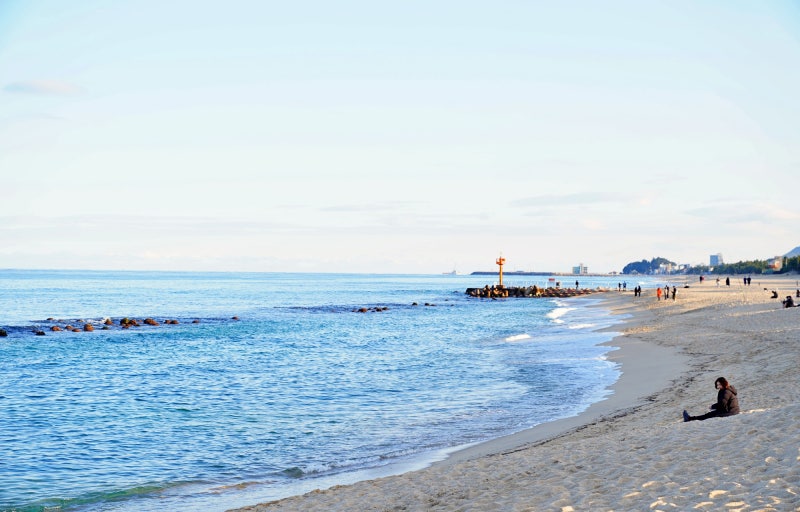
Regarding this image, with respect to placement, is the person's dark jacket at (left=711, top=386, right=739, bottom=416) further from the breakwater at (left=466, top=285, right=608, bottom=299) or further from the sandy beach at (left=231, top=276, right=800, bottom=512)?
the breakwater at (left=466, top=285, right=608, bottom=299)

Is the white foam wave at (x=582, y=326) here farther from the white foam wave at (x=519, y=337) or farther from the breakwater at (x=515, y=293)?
the breakwater at (x=515, y=293)

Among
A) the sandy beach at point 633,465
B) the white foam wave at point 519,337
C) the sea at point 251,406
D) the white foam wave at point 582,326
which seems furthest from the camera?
the white foam wave at point 582,326

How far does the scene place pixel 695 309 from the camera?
51812mm

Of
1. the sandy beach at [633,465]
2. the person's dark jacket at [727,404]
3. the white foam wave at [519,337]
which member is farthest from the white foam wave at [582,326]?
the person's dark jacket at [727,404]

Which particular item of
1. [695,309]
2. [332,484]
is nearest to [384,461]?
[332,484]

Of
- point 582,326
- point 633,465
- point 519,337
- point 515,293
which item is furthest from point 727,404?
point 515,293

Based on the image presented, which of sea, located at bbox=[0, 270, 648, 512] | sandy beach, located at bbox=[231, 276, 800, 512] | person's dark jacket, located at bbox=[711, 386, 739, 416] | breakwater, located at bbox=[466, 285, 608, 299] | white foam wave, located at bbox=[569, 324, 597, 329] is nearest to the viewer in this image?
sandy beach, located at bbox=[231, 276, 800, 512]

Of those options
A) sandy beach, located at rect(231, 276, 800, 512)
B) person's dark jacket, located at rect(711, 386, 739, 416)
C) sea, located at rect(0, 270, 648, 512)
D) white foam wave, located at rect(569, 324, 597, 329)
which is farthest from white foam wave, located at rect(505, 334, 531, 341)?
person's dark jacket, located at rect(711, 386, 739, 416)

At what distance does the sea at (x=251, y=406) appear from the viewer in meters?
13.7

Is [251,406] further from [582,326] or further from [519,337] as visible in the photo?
[582,326]

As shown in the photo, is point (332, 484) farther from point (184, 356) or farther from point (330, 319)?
point (330, 319)

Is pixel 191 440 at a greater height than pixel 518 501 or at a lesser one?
lesser

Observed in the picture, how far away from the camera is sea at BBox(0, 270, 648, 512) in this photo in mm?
13680

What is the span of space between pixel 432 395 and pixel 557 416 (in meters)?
5.60
